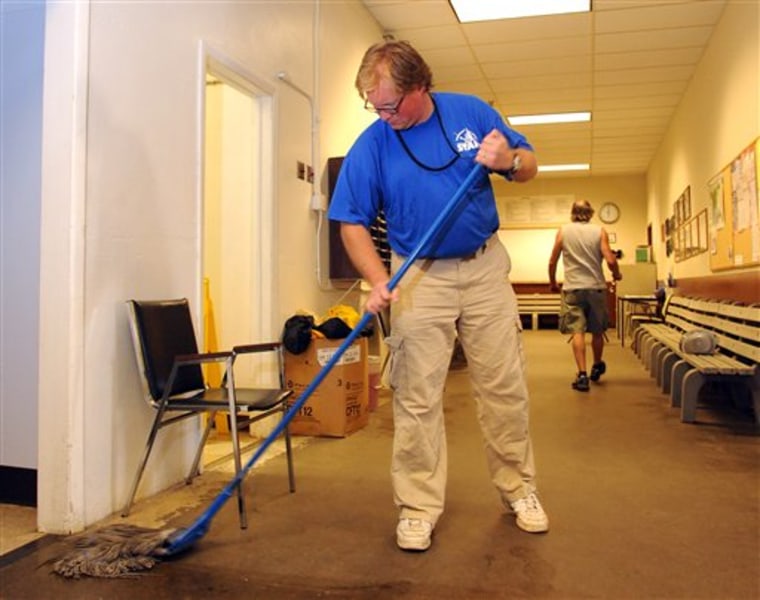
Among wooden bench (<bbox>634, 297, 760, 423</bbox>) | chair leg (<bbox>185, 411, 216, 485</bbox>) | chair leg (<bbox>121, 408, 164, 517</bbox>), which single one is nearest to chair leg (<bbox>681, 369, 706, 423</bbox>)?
wooden bench (<bbox>634, 297, 760, 423</bbox>)

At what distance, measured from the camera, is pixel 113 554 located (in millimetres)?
1718

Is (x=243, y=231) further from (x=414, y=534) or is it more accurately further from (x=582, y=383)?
(x=582, y=383)

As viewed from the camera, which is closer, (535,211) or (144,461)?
(144,461)

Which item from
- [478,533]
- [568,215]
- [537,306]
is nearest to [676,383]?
[478,533]

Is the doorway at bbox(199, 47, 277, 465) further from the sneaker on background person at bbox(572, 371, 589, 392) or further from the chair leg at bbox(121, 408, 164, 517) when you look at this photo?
the sneaker on background person at bbox(572, 371, 589, 392)

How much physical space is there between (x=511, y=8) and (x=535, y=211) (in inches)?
291

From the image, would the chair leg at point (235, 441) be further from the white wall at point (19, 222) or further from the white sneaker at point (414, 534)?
the white wall at point (19, 222)

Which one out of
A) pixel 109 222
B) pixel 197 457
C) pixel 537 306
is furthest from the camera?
pixel 537 306

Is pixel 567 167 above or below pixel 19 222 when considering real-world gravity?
above

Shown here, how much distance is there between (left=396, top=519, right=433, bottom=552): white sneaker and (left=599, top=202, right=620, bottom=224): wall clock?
1065 centimetres

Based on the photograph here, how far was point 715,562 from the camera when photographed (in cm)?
172

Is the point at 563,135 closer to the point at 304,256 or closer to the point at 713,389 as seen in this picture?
the point at 713,389

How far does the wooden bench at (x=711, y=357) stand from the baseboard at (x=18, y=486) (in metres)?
3.09

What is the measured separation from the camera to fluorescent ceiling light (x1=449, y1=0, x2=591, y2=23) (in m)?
4.61
